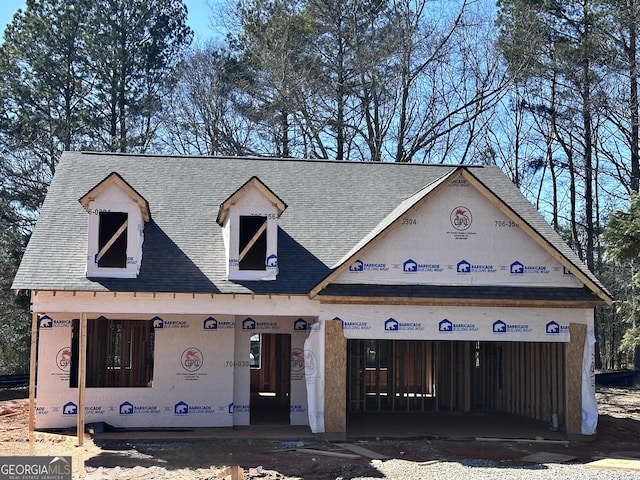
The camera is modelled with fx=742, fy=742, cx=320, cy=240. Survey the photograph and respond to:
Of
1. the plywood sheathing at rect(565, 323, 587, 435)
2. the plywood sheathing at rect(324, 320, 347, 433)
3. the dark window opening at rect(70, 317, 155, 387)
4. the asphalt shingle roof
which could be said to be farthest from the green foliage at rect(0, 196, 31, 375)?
the plywood sheathing at rect(565, 323, 587, 435)

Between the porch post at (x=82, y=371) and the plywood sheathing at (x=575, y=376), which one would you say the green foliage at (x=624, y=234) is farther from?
the porch post at (x=82, y=371)

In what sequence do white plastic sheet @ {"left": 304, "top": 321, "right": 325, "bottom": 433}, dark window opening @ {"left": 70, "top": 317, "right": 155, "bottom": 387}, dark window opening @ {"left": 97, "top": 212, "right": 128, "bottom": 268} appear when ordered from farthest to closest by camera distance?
dark window opening @ {"left": 97, "top": 212, "right": 128, "bottom": 268} → dark window opening @ {"left": 70, "top": 317, "right": 155, "bottom": 387} → white plastic sheet @ {"left": 304, "top": 321, "right": 325, "bottom": 433}

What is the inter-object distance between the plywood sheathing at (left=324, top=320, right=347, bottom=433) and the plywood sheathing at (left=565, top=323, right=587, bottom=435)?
4598 millimetres

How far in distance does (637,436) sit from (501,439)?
10.5 ft

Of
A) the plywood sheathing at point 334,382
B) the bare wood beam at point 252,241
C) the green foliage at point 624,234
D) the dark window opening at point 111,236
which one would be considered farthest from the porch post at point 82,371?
the green foliage at point 624,234

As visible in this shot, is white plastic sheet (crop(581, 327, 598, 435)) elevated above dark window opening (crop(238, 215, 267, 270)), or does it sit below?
below

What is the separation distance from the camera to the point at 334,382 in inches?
574

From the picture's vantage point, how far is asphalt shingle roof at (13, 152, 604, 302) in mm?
14953

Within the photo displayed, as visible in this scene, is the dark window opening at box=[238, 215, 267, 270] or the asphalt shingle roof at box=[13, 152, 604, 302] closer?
the asphalt shingle roof at box=[13, 152, 604, 302]

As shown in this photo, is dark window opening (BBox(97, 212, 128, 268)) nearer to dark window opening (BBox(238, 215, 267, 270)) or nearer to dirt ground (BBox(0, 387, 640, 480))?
dark window opening (BBox(238, 215, 267, 270))

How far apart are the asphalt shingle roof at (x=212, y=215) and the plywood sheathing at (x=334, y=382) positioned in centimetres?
116

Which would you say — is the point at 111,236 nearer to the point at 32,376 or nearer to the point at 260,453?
the point at 32,376

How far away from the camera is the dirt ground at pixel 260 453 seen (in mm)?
11320

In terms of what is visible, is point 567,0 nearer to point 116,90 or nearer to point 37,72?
point 116,90
